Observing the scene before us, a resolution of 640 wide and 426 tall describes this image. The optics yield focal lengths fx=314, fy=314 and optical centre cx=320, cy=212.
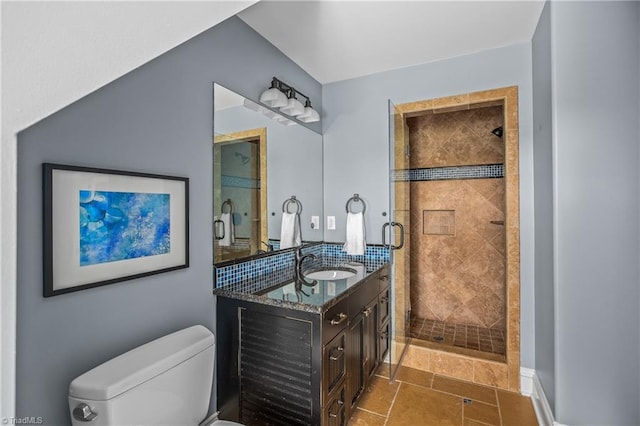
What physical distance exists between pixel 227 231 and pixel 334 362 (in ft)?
3.06

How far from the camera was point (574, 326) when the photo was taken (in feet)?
5.26

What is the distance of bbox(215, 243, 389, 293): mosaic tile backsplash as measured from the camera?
1.81 m

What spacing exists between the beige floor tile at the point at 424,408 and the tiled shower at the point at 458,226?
0.81 m

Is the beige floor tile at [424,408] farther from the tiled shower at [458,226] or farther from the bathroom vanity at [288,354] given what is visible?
the tiled shower at [458,226]

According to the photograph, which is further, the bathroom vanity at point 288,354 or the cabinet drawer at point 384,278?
the cabinet drawer at point 384,278

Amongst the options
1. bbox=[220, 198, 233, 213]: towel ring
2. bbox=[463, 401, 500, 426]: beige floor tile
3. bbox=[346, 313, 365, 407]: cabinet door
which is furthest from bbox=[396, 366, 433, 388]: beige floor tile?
bbox=[220, 198, 233, 213]: towel ring

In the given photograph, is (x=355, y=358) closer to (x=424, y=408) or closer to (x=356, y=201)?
(x=424, y=408)

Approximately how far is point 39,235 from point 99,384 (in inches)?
20.8

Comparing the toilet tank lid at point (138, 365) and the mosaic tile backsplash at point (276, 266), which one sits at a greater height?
the mosaic tile backsplash at point (276, 266)

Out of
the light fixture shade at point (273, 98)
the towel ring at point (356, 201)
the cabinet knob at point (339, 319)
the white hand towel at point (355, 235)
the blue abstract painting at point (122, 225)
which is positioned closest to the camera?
the blue abstract painting at point (122, 225)

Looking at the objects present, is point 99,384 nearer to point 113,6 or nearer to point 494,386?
point 113,6

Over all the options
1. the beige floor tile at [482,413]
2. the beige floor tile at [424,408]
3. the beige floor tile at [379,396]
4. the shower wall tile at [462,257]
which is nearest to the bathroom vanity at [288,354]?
the beige floor tile at [379,396]

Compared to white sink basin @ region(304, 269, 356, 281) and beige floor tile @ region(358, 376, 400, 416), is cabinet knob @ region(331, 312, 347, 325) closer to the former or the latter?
white sink basin @ region(304, 269, 356, 281)

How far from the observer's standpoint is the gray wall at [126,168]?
1031 millimetres
